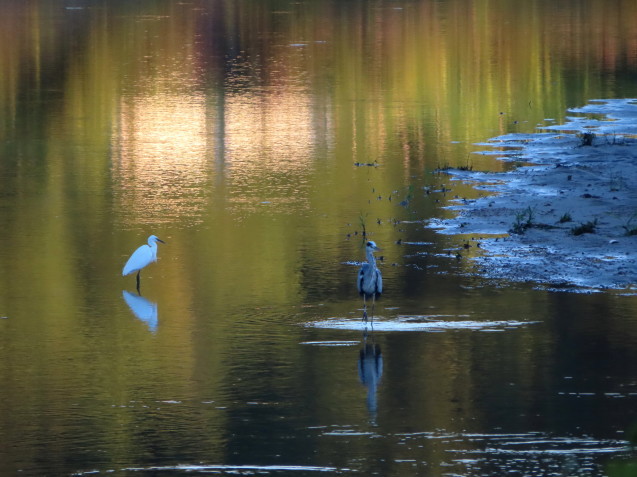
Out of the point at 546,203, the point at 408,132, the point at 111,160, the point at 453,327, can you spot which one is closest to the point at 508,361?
the point at 453,327

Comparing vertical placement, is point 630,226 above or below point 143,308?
above

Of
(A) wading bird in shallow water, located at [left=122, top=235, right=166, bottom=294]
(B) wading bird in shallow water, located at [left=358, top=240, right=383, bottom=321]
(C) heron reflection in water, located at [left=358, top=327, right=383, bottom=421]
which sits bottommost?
(C) heron reflection in water, located at [left=358, top=327, right=383, bottom=421]

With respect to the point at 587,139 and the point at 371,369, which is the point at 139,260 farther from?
the point at 587,139

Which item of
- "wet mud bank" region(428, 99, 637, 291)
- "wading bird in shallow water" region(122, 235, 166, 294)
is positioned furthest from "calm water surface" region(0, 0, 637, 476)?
"wet mud bank" region(428, 99, 637, 291)

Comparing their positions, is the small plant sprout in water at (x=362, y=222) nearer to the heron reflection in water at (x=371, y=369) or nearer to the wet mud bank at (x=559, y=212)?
the wet mud bank at (x=559, y=212)

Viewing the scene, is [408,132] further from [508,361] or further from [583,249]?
[508,361]

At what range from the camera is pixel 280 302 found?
15625mm

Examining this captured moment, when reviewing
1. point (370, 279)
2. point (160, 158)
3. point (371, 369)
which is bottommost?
point (371, 369)

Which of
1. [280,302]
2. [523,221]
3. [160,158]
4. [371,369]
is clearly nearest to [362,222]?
[523,221]

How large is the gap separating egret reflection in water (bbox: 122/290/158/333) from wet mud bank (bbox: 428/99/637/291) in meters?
3.96

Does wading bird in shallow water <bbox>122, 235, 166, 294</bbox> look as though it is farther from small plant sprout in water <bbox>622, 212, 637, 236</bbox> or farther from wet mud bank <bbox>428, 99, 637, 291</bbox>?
small plant sprout in water <bbox>622, 212, 637, 236</bbox>

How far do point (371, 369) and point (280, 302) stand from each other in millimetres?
Answer: 2778

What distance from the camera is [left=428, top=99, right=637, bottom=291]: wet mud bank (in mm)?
16750

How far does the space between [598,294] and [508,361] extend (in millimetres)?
2755
